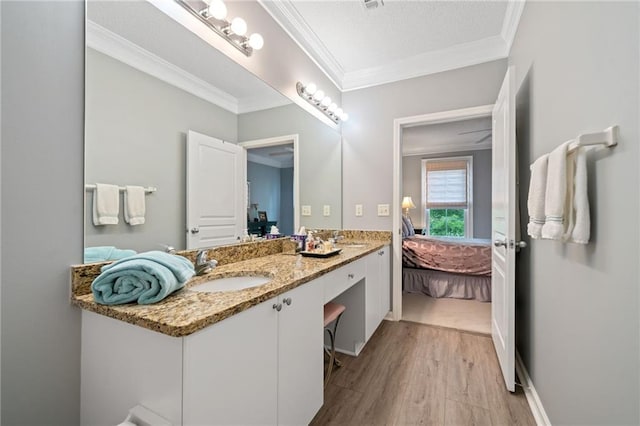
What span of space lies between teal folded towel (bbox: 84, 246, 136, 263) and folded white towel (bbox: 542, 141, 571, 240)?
1621 millimetres

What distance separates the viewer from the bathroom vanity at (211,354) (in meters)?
0.76

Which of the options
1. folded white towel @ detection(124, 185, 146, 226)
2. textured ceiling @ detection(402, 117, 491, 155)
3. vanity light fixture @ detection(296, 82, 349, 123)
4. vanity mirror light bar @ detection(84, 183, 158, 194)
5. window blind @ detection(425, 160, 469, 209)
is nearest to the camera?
vanity mirror light bar @ detection(84, 183, 158, 194)

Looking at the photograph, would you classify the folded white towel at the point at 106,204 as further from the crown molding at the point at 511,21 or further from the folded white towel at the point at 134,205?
the crown molding at the point at 511,21

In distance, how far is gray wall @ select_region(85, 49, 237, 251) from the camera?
1.04 metres

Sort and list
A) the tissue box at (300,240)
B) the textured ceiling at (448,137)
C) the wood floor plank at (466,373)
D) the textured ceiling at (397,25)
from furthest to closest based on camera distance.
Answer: the textured ceiling at (448,137)
the tissue box at (300,240)
the textured ceiling at (397,25)
the wood floor plank at (466,373)

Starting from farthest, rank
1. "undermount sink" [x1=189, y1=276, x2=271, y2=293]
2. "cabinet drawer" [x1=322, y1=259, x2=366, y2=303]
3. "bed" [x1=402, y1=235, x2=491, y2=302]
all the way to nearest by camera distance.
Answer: "bed" [x1=402, y1=235, x2=491, y2=302] → "cabinet drawer" [x1=322, y1=259, x2=366, y2=303] → "undermount sink" [x1=189, y1=276, x2=271, y2=293]

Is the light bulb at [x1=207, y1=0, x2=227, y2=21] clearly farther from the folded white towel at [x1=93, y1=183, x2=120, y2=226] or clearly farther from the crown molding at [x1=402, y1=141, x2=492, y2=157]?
the crown molding at [x1=402, y1=141, x2=492, y2=157]

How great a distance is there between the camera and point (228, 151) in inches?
65.3

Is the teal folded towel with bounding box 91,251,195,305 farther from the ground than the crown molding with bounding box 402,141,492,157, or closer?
closer

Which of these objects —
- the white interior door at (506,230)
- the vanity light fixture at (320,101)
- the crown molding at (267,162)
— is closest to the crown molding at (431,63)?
the vanity light fixture at (320,101)

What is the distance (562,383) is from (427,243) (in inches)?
101

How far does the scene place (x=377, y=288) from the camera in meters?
2.37

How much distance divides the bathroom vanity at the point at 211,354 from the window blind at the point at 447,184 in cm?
546

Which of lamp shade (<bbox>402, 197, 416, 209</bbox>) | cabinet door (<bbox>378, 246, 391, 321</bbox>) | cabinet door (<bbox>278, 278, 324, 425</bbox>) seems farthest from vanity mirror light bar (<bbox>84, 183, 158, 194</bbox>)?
lamp shade (<bbox>402, 197, 416, 209</bbox>)
